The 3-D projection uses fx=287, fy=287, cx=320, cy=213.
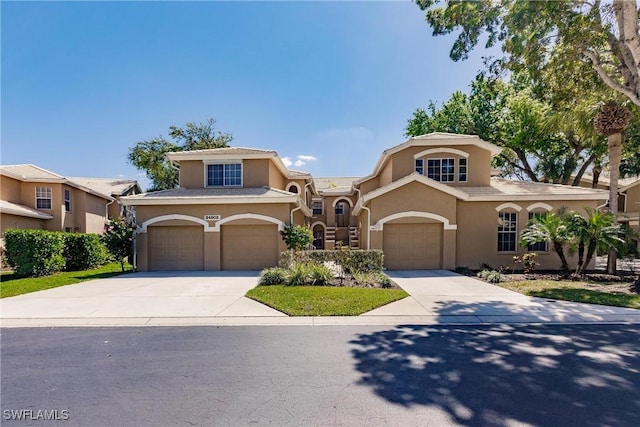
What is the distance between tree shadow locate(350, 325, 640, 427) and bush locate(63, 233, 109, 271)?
16658 millimetres

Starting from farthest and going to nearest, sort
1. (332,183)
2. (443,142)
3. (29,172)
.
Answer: (332,183) < (29,172) < (443,142)

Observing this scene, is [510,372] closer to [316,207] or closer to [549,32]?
[549,32]

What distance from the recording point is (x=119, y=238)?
13750 millimetres

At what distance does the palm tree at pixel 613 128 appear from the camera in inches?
473

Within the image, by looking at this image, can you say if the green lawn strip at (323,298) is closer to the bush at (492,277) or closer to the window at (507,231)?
the bush at (492,277)

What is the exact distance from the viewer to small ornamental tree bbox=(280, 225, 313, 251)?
1358 cm

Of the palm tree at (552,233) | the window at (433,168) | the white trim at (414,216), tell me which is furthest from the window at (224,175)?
the palm tree at (552,233)

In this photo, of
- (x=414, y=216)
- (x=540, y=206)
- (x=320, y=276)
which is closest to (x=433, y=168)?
(x=414, y=216)

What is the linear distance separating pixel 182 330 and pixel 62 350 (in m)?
1.87

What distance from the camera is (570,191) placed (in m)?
14.3

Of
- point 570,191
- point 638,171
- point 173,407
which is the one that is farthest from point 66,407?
point 638,171

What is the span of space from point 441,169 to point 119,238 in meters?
17.0

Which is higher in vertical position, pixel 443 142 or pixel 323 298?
pixel 443 142

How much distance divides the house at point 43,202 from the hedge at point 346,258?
17280mm
